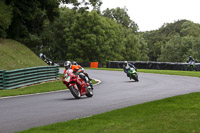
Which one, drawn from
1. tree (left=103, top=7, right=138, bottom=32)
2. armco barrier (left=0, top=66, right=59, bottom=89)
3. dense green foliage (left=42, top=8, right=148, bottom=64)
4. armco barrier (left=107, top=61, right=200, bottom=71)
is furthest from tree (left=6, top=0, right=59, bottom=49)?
tree (left=103, top=7, right=138, bottom=32)

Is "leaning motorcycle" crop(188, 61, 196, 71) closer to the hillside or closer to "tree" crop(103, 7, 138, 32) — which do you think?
the hillside

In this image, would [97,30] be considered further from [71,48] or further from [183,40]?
[183,40]

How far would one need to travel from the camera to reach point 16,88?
2036cm

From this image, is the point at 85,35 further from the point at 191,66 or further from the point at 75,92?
the point at 75,92

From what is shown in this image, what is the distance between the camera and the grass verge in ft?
23.7

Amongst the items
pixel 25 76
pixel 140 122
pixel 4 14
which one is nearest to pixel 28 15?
pixel 4 14

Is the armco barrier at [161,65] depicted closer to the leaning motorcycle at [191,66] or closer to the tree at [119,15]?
the leaning motorcycle at [191,66]

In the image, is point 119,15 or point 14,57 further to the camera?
point 119,15

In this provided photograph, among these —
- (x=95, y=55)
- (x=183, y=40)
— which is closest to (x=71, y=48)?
(x=95, y=55)

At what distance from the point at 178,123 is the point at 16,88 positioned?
1397cm

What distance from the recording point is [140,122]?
8039 millimetres

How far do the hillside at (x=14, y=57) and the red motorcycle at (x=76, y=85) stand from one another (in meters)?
10.8

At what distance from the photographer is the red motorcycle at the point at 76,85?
45.2 feet

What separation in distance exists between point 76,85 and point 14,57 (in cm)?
1381
